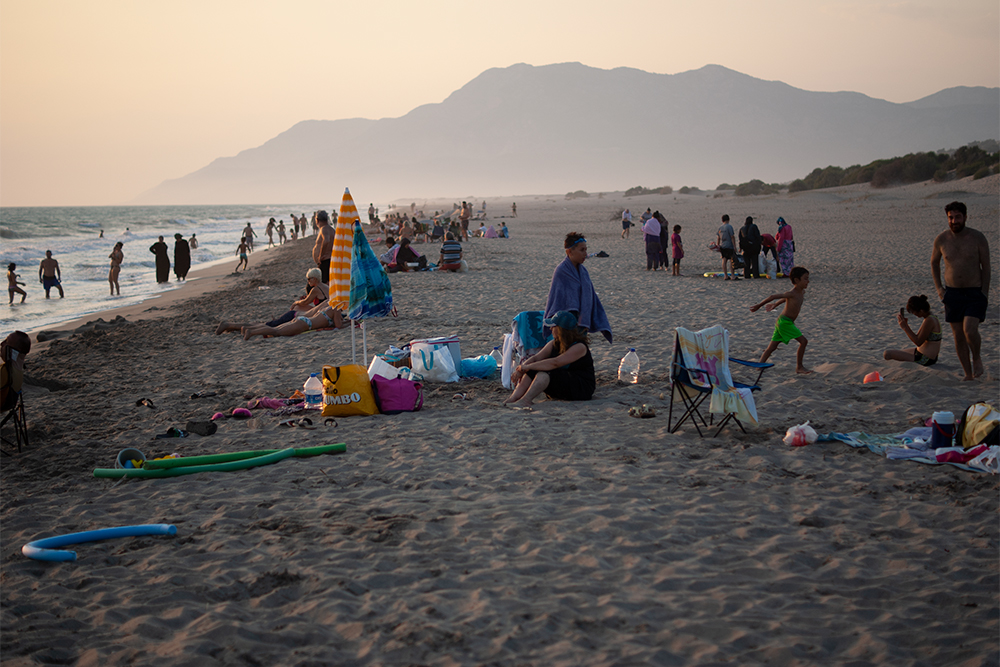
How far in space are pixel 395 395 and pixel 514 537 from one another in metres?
2.74

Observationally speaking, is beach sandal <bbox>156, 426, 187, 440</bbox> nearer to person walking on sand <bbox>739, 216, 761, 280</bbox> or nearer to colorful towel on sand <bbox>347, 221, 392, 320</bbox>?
colorful towel on sand <bbox>347, 221, 392, 320</bbox>

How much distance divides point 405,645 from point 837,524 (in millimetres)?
2509

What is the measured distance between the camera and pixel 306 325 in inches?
385

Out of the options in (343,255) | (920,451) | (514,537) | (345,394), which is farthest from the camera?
(343,255)

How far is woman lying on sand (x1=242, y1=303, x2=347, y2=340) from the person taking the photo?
9.62 metres

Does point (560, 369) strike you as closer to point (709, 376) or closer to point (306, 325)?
point (709, 376)

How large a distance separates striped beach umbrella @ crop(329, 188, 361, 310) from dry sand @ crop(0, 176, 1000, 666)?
107 cm

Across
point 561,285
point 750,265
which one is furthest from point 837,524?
point 750,265

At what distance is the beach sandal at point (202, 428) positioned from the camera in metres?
5.57

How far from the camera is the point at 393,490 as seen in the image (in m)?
4.29

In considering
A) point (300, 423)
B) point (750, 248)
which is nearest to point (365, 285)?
point (300, 423)

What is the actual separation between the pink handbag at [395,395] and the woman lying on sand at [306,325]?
3843 mm

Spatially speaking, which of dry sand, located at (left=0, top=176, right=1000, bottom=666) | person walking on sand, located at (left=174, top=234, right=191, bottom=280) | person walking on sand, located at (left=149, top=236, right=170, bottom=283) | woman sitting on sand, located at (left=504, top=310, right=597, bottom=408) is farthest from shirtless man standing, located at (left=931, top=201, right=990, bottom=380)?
person walking on sand, located at (left=174, top=234, right=191, bottom=280)

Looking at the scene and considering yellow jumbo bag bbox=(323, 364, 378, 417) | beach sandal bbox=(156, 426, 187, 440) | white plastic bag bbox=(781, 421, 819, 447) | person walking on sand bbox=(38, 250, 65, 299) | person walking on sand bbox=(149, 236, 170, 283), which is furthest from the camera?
person walking on sand bbox=(149, 236, 170, 283)
